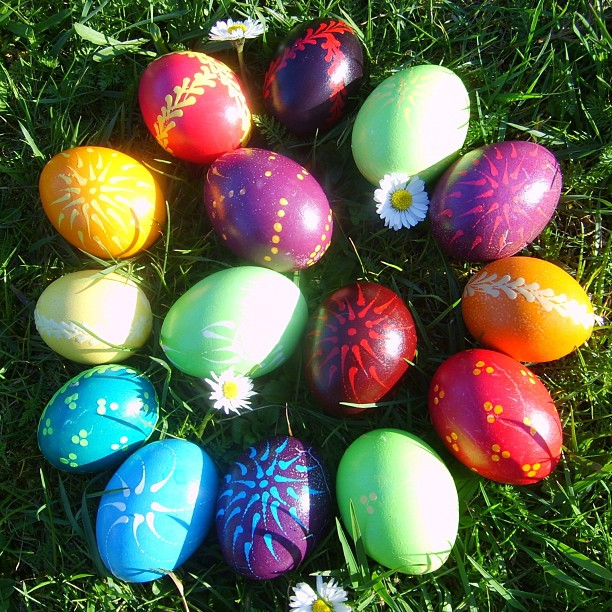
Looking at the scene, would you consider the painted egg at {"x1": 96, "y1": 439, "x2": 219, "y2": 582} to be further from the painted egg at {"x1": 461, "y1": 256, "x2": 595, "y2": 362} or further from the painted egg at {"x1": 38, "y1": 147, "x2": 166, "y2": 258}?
the painted egg at {"x1": 461, "y1": 256, "x2": 595, "y2": 362}

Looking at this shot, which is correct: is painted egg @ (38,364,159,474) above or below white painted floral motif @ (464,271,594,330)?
below

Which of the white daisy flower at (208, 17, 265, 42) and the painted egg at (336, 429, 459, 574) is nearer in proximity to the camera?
the painted egg at (336, 429, 459, 574)

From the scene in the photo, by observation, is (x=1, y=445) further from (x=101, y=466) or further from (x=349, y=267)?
(x=349, y=267)

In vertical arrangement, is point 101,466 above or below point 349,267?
below

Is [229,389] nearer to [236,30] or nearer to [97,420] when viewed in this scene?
[97,420]

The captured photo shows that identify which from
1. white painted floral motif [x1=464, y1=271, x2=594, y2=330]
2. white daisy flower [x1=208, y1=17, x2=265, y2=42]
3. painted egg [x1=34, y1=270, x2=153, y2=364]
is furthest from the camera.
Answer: white daisy flower [x1=208, y1=17, x2=265, y2=42]

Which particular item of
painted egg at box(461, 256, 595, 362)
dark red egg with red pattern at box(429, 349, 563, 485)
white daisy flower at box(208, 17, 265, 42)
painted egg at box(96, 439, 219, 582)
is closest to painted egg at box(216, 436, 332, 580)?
painted egg at box(96, 439, 219, 582)

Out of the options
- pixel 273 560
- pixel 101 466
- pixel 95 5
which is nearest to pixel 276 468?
pixel 273 560
